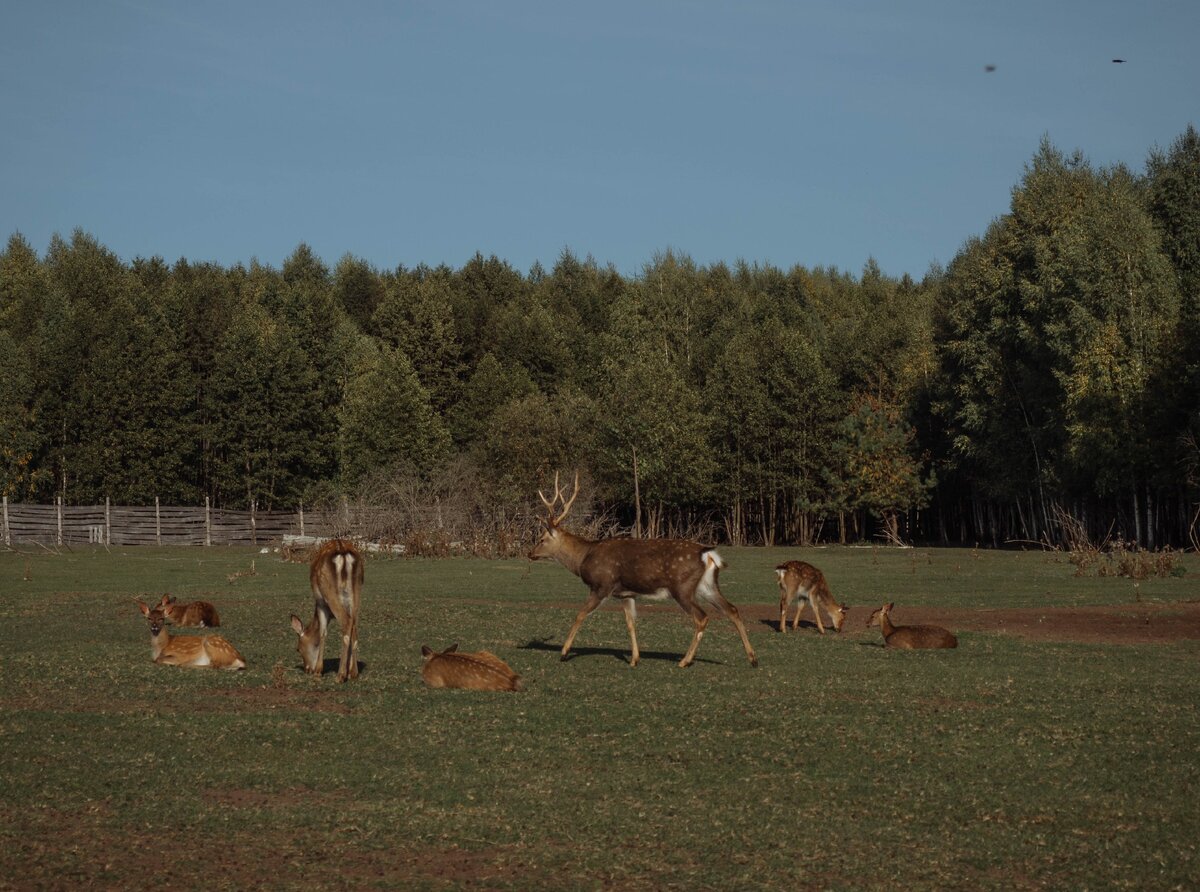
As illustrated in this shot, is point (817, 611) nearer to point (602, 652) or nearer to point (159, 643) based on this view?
point (602, 652)

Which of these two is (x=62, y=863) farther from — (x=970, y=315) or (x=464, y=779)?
(x=970, y=315)

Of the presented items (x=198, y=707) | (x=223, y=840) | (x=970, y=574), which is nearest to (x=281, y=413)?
(x=970, y=574)

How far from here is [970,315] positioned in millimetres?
67000

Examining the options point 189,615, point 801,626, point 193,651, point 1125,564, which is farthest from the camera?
point 1125,564

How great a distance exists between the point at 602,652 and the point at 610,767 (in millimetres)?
6862

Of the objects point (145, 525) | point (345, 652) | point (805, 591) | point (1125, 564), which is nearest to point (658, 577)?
point (345, 652)

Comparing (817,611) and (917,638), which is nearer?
(917,638)

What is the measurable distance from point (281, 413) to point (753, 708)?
63052 mm

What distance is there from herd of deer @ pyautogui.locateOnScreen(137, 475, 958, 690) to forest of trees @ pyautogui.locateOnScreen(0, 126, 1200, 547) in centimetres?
3363

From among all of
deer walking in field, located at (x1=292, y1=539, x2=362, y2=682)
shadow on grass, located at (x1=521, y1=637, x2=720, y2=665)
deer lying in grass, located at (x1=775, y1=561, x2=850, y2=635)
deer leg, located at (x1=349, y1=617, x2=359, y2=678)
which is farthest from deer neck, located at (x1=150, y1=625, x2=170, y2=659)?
deer lying in grass, located at (x1=775, y1=561, x2=850, y2=635)

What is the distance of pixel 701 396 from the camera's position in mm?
78438

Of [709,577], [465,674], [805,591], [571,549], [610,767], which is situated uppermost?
[571,549]

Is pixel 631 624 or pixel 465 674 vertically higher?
pixel 631 624

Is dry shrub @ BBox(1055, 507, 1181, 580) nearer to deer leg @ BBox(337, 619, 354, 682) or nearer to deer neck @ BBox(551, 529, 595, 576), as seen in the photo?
deer neck @ BBox(551, 529, 595, 576)
